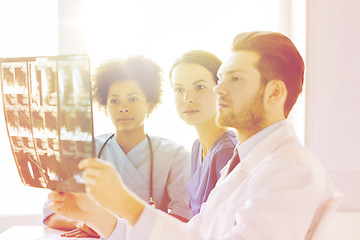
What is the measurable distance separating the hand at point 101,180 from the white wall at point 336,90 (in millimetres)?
1199

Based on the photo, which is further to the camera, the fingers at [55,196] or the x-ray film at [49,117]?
the fingers at [55,196]

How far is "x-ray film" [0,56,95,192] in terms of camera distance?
52cm

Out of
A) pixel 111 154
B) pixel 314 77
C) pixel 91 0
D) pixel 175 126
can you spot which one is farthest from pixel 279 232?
pixel 314 77

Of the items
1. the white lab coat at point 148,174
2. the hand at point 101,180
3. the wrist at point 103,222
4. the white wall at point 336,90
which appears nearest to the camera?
the hand at point 101,180

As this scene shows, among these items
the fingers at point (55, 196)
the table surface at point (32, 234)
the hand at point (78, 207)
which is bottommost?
the table surface at point (32, 234)

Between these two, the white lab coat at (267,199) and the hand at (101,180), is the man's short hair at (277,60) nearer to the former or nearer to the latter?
the white lab coat at (267,199)

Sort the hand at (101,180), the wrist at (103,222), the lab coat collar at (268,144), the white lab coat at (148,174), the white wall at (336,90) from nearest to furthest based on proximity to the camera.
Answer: the hand at (101,180) < the lab coat collar at (268,144) < the wrist at (103,222) < the white lab coat at (148,174) < the white wall at (336,90)

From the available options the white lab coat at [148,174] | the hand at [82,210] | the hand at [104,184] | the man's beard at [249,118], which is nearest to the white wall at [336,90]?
the white lab coat at [148,174]

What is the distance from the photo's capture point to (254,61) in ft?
2.01

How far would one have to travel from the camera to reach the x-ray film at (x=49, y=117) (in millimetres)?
524

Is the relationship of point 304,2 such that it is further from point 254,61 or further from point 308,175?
point 308,175

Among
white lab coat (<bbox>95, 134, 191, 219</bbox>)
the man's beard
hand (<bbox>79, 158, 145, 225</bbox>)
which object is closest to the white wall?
white lab coat (<bbox>95, 134, 191, 219</bbox>)

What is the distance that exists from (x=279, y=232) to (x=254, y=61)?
0.96ft

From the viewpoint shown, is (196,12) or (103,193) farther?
(196,12)
